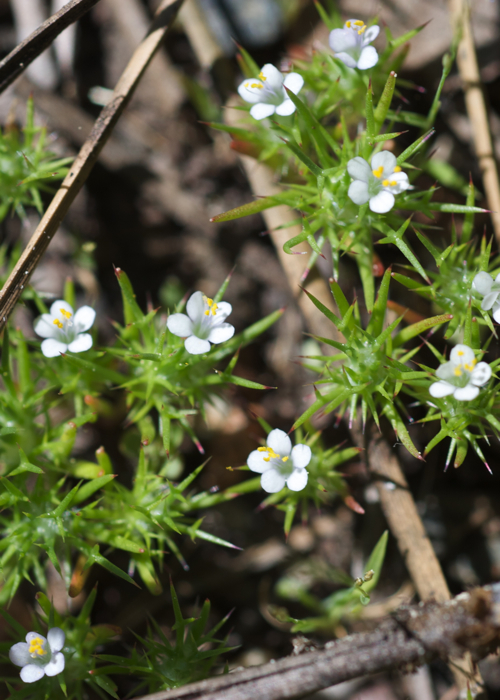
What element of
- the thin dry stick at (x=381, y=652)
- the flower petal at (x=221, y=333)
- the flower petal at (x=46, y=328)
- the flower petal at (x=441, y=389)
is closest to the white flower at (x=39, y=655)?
the thin dry stick at (x=381, y=652)

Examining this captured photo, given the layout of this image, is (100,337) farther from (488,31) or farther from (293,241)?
(488,31)

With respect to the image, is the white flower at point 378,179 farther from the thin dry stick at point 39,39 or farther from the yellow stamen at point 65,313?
the thin dry stick at point 39,39

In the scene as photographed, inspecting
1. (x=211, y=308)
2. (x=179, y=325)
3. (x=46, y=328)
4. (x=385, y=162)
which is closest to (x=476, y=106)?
(x=385, y=162)

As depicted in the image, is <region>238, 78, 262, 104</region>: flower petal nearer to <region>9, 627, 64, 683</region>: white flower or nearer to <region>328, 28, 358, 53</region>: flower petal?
<region>328, 28, 358, 53</region>: flower petal

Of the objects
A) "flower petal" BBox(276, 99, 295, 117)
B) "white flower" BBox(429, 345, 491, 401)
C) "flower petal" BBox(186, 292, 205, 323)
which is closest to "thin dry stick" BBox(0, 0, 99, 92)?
"flower petal" BBox(276, 99, 295, 117)

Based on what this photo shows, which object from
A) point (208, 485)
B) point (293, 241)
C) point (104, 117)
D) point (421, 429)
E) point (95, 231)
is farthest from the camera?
point (95, 231)

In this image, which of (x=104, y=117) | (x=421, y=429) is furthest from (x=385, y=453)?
(x=104, y=117)

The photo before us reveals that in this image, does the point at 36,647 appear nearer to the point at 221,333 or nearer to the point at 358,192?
the point at 221,333
